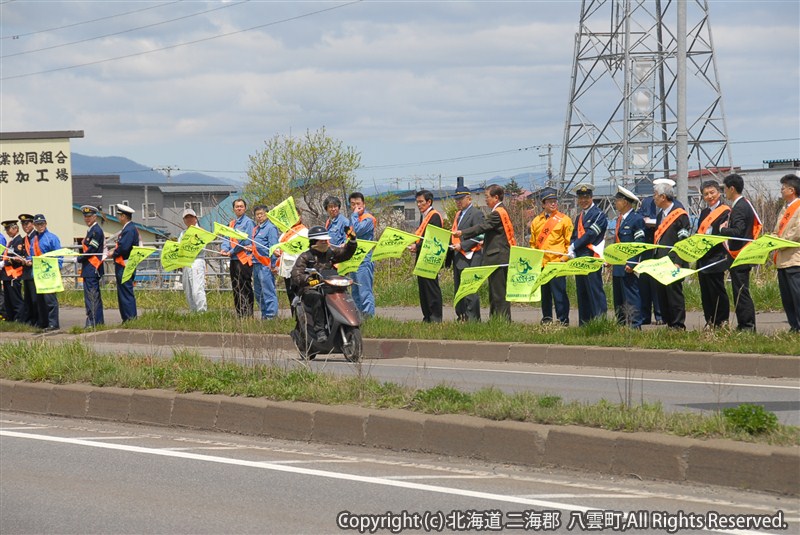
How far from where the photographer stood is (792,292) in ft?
44.8

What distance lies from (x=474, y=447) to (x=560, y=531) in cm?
213

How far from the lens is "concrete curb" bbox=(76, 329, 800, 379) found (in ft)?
41.6

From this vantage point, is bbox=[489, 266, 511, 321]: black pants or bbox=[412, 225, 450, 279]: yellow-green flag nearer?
bbox=[489, 266, 511, 321]: black pants

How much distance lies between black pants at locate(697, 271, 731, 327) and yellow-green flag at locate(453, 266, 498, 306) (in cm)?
318

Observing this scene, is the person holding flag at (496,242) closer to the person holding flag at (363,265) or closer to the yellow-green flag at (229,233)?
the person holding flag at (363,265)

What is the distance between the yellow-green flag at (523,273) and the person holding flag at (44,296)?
27.4 ft

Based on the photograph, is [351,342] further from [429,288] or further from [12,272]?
[12,272]

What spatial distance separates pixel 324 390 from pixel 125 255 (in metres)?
9.72

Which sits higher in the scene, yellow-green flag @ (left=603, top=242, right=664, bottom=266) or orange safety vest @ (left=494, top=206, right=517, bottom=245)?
orange safety vest @ (left=494, top=206, right=517, bottom=245)

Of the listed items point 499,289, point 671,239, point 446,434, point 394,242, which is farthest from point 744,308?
point 446,434

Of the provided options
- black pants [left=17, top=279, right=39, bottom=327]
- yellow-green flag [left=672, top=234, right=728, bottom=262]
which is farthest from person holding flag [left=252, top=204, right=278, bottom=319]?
yellow-green flag [left=672, top=234, right=728, bottom=262]

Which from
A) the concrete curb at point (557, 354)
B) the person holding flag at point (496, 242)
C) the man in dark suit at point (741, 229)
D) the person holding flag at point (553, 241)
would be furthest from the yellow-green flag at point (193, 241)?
the man in dark suit at point (741, 229)

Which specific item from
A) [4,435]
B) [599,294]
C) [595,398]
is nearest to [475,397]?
[595,398]

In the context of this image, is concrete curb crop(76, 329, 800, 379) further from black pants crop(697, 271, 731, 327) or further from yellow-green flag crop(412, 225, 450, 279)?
yellow-green flag crop(412, 225, 450, 279)
